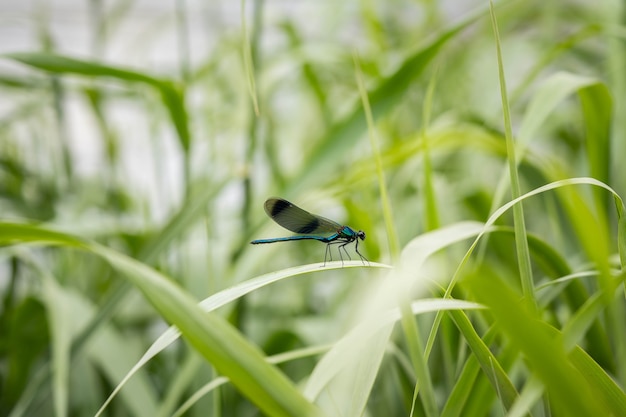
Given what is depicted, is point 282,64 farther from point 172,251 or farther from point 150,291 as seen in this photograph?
point 150,291

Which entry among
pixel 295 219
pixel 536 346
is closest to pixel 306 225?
pixel 295 219

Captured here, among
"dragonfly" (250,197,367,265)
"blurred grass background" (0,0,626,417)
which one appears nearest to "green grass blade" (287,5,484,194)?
"blurred grass background" (0,0,626,417)

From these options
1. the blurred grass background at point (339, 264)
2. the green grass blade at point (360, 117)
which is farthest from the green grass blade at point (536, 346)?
the green grass blade at point (360, 117)

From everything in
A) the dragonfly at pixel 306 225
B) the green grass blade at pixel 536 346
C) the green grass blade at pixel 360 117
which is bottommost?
the green grass blade at pixel 536 346

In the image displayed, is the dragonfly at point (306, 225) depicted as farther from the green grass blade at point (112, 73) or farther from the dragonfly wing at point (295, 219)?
the green grass blade at point (112, 73)

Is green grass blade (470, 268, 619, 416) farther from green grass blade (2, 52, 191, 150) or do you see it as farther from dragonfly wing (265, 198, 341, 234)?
green grass blade (2, 52, 191, 150)

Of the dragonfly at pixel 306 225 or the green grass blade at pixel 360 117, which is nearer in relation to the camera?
the dragonfly at pixel 306 225

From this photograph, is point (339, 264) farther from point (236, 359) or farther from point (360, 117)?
point (360, 117)
